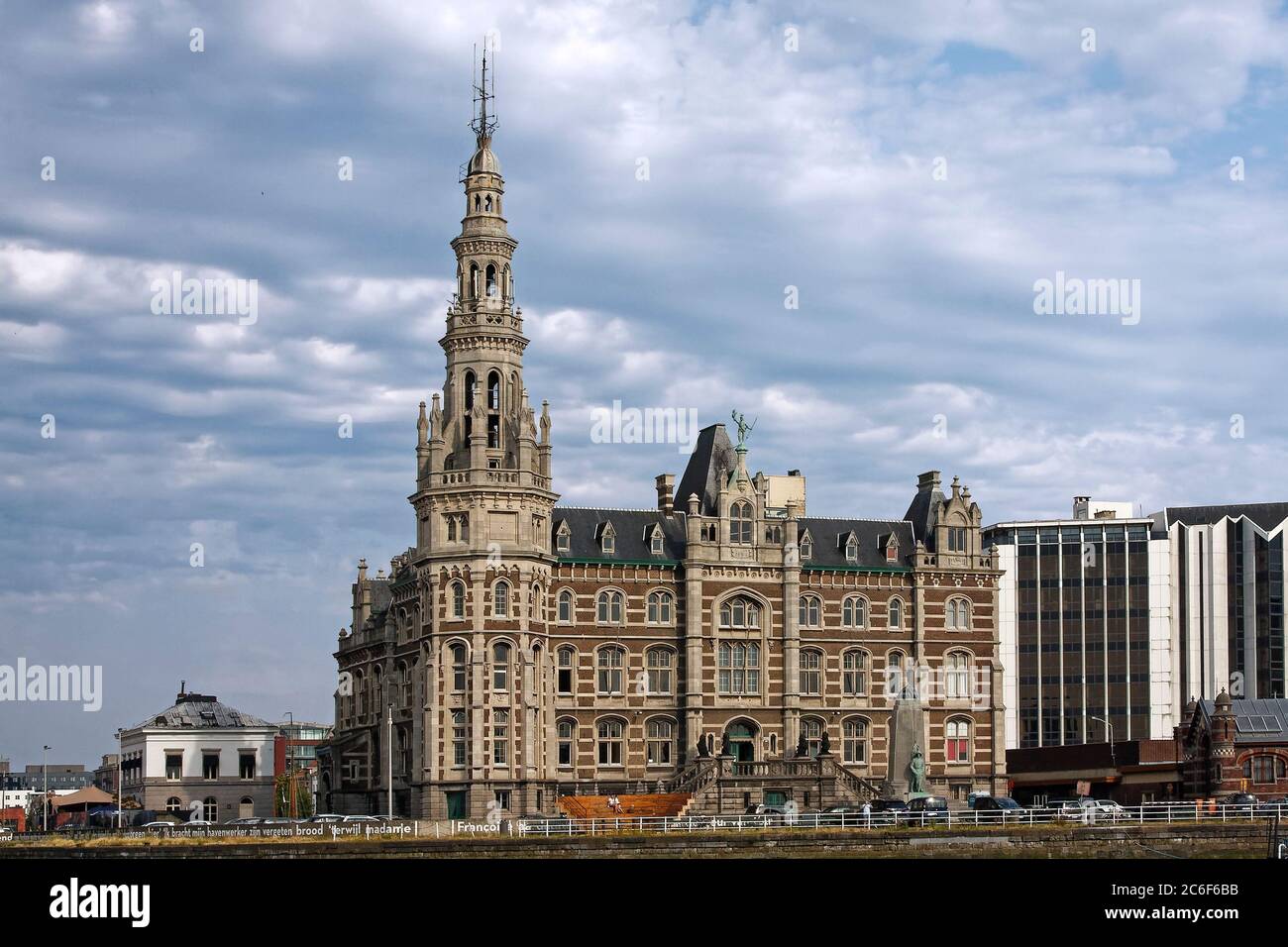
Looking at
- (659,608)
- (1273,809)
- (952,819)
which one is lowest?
(952,819)

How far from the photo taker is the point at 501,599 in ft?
377

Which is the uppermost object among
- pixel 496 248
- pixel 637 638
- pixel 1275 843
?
pixel 496 248

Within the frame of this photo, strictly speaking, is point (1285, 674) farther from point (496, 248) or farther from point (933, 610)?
point (496, 248)

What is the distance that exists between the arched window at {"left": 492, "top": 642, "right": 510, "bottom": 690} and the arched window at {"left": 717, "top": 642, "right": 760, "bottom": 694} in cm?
1389

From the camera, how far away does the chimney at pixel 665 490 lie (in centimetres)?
12612

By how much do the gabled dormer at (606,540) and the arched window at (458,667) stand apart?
10.9m

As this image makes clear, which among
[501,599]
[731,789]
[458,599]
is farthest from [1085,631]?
[458,599]

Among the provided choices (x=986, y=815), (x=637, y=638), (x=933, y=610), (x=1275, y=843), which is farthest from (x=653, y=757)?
(x=1275, y=843)

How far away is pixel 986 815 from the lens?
312 ft

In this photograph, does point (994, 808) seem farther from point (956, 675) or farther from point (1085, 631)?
point (1085, 631)

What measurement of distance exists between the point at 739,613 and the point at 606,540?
9438mm

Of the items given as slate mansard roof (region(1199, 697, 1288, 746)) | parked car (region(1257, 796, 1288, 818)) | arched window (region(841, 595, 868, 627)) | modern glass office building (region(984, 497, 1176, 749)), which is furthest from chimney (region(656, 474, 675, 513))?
modern glass office building (region(984, 497, 1176, 749))

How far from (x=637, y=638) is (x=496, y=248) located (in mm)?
24383
